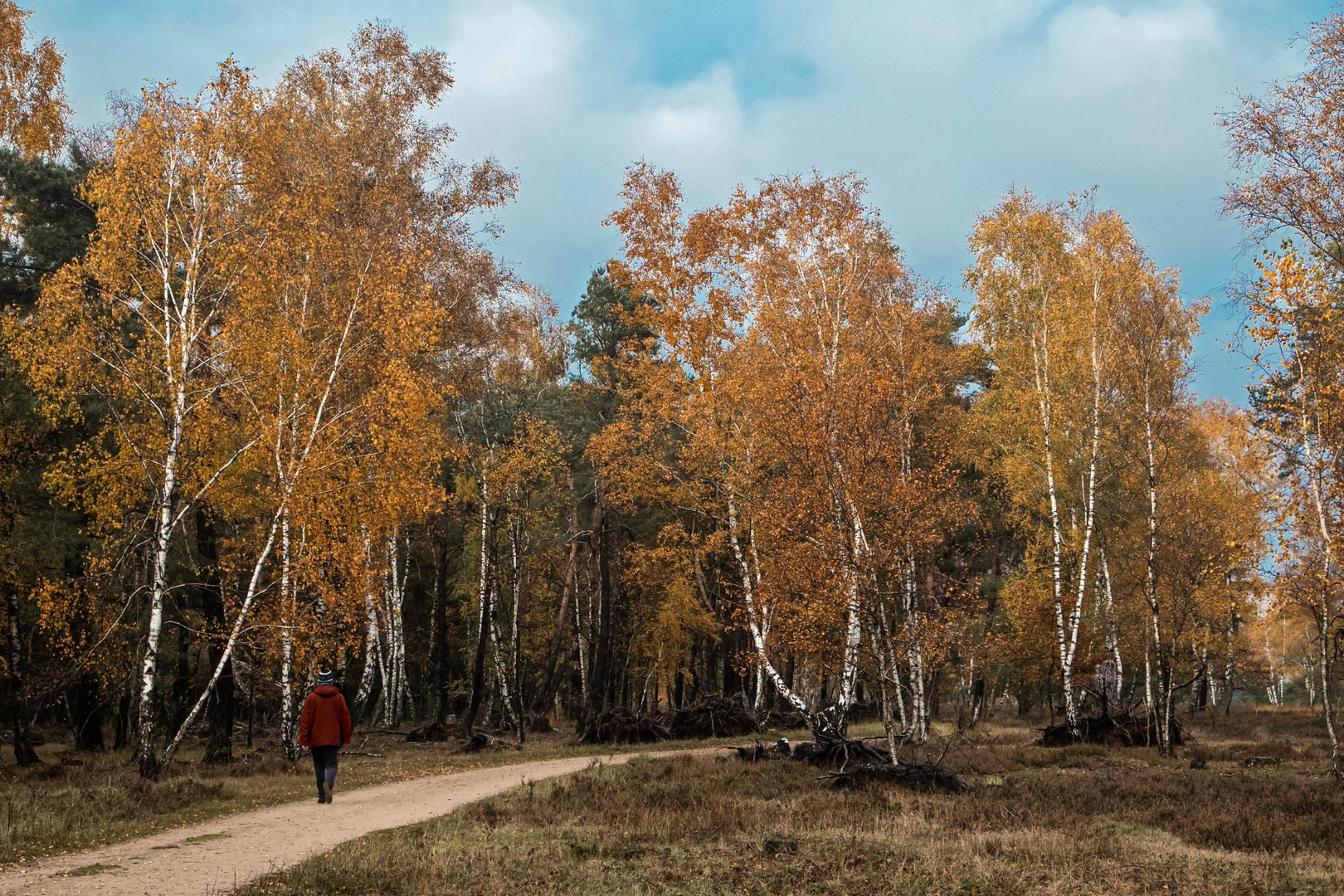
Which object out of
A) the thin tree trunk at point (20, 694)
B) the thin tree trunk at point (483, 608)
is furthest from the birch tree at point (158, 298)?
the thin tree trunk at point (483, 608)

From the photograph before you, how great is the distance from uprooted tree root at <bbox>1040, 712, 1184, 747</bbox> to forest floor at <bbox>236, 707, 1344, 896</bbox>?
574 cm

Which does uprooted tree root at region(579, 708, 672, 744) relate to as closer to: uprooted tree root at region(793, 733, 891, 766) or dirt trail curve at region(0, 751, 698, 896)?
uprooted tree root at region(793, 733, 891, 766)

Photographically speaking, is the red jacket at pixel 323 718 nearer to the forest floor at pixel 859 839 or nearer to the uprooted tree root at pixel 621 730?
the forest floor at pixel 859 839

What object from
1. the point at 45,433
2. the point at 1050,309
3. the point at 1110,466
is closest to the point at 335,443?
the point at 45,433

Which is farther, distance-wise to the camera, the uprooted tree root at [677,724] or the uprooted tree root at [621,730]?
the uprooted tree root at [677,724]

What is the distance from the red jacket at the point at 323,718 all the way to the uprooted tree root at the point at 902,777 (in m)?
7.97

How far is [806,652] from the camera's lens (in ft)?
60.1

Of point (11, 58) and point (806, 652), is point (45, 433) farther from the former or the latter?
point (806, 652)

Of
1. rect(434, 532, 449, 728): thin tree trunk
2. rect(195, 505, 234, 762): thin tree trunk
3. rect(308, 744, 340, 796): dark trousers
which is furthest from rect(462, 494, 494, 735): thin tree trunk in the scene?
rect(308, 744, 340, 796): dark trousers

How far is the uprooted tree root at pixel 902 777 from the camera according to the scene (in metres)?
15.0

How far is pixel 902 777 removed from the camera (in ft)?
50.3

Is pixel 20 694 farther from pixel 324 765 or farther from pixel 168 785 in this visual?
pixel 324 765

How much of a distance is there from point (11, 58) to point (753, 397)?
1547 centimetres

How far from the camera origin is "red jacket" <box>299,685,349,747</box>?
13016 mm
